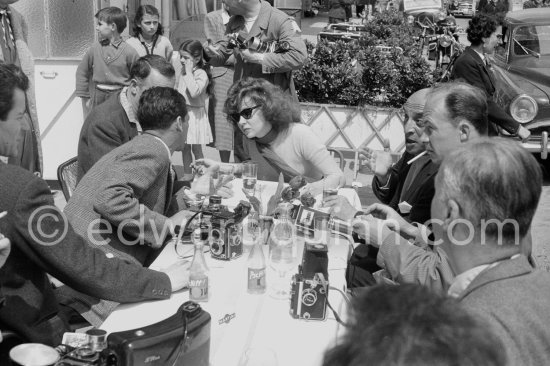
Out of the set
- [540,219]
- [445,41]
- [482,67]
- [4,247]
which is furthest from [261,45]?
[445,41]

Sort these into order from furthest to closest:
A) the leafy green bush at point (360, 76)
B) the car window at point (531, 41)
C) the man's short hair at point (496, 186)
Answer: the car window at point (531, 41) → the leafy green bush at point (360, 76) → the man's short hair at point (496, 186)

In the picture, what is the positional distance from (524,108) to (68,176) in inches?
209

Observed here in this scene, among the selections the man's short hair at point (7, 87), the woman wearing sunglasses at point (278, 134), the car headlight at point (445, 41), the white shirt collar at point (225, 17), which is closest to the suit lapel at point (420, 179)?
the woman wearing sunglasses at point (278, 134)

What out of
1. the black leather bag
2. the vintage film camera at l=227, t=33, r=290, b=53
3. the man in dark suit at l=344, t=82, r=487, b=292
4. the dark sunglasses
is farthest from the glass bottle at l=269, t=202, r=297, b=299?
the vintage film camera at l=227, t=33, r=290, b=53

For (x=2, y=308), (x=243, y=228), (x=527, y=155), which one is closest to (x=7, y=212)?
(x=2, y=308)

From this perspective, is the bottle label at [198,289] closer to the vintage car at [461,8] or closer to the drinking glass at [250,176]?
the drinking glass at [250,176]

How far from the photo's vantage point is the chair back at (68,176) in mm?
3838

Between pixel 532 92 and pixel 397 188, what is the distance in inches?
164

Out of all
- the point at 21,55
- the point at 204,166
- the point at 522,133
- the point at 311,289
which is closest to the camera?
the point at 311,289

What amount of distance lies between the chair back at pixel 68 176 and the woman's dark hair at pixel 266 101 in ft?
3.35

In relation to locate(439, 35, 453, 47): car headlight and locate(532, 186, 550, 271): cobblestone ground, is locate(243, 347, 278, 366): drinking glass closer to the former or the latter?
locate(532, 186, 550, 271): cobblestone ground

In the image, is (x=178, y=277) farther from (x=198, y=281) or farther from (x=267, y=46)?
(x=267, y=46)

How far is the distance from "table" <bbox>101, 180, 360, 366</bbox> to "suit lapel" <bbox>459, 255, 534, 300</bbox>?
44 cm

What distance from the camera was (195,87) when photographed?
652 cm
